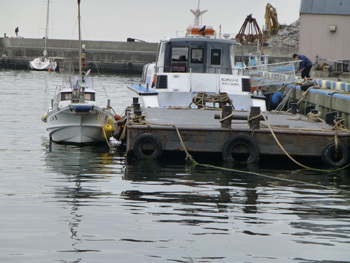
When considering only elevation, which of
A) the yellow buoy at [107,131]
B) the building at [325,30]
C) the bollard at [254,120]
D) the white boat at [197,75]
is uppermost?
the building at [325,30]

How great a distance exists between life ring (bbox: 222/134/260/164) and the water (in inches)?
19.0

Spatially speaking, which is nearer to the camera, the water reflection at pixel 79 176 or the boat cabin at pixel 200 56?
the water reflection at pixel 79 176

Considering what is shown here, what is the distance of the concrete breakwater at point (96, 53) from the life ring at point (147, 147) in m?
57.0

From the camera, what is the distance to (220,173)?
15227mm

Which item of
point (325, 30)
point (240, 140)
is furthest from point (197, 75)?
point (325, 30)

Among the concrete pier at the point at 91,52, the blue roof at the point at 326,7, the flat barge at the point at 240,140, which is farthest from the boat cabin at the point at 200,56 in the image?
the concrete pier at the point at 91,52

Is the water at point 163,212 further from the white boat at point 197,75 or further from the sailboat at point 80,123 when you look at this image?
the white boat at point 197,75

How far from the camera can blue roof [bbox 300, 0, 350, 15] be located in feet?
154

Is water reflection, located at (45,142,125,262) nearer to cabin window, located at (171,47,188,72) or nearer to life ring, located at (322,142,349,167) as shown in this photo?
life ring, located at (322,142,349,167)

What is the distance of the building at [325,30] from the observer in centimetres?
4603

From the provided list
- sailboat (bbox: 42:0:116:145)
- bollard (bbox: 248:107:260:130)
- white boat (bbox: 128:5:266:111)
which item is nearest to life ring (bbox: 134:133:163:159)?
bollard (bbox: 248:107:260:130)

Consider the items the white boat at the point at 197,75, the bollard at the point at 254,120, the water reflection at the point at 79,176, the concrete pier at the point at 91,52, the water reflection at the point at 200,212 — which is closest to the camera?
the water reflection at the point at 200,212

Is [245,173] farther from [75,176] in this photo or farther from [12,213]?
[12,213]

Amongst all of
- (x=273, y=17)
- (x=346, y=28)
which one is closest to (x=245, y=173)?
(x=346, y=28)
